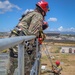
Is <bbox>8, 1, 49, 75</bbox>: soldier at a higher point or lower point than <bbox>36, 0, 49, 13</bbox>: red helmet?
lower

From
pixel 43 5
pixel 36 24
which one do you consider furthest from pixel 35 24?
pixel 43 5

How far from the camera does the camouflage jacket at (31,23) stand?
3.79 metres

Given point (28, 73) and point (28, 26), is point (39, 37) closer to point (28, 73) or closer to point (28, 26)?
point (28, 26)

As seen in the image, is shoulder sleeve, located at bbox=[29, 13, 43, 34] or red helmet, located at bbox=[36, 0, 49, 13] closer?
shoulder sleeve, located at bbox=[29, 13, 43, 34]

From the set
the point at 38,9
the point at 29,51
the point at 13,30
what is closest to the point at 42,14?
the point at 38,9

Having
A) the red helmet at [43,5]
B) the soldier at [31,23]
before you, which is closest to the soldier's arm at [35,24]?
the soldier at [31,23]

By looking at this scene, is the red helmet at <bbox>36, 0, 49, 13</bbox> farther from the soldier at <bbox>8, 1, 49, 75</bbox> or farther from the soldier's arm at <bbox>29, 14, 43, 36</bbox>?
the soldier's arm at <bbox>29, 14, 43, 36</bbox>

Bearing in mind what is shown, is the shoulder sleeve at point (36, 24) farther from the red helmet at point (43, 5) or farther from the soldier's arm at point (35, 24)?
the red helmet at point (43, 5)

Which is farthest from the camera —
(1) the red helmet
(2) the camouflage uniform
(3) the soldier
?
(1) the red helmet

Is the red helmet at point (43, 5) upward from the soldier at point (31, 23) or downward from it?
upward

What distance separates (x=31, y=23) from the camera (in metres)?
3.91

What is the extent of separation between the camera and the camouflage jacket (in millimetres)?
3794

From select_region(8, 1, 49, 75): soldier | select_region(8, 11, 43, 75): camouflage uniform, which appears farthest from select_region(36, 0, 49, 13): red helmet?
select_region(8, 11, 43, 75): camouflage uniform

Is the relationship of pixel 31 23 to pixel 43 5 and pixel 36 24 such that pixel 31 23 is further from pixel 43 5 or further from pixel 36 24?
pixel 43 5
